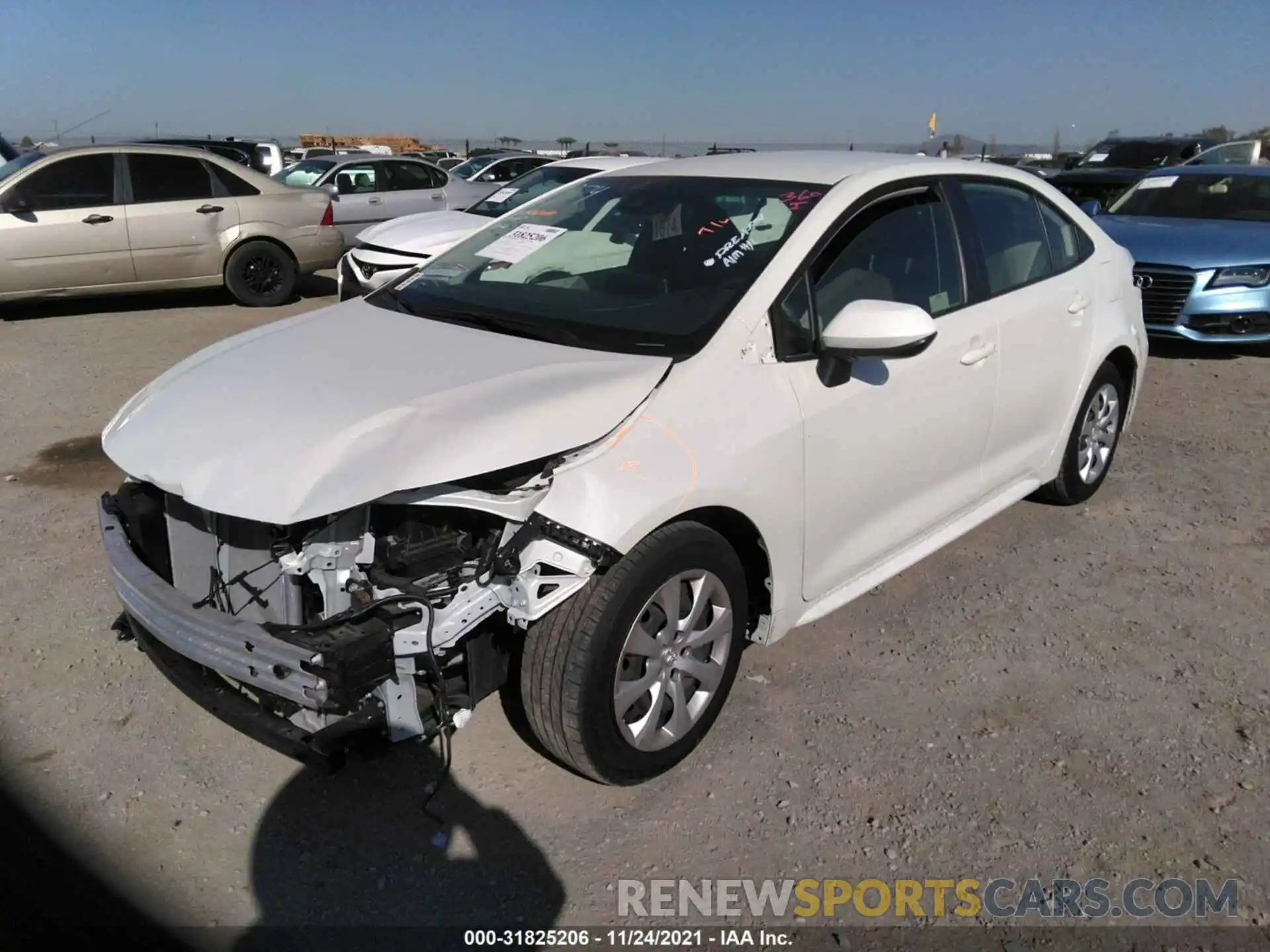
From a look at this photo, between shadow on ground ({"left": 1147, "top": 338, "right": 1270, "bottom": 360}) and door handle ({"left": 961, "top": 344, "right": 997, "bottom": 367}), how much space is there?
217 inches

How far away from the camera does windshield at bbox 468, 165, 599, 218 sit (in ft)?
29.5

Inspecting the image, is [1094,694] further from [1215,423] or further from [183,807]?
[1215,423]

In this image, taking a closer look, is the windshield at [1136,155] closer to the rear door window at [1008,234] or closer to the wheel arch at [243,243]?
the wheel arch at [243,243]

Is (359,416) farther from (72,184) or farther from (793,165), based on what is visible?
(72,184)

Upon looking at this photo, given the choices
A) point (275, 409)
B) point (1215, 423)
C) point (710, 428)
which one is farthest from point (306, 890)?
point (1215, 423)

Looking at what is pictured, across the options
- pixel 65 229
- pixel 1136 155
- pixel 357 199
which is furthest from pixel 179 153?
pixel 1136 155

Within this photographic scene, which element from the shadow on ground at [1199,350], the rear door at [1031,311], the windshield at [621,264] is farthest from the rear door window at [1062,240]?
the shadow on ground at [1199,350]

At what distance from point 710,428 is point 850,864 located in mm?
1239

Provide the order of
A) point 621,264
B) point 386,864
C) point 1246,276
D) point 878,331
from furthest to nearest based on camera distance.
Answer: point 1246,276, point 621,264, point 878,331, point 386,864

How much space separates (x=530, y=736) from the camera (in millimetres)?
3141

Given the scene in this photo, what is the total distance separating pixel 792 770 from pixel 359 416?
5.42ft

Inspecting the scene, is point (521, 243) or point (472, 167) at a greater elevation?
point (472, 167)

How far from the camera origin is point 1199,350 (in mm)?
8703

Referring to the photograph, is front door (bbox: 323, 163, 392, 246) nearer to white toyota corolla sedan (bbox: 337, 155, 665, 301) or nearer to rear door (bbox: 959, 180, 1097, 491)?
white toyota corolla sedan (bbox: 337, 155, 665, 301)
